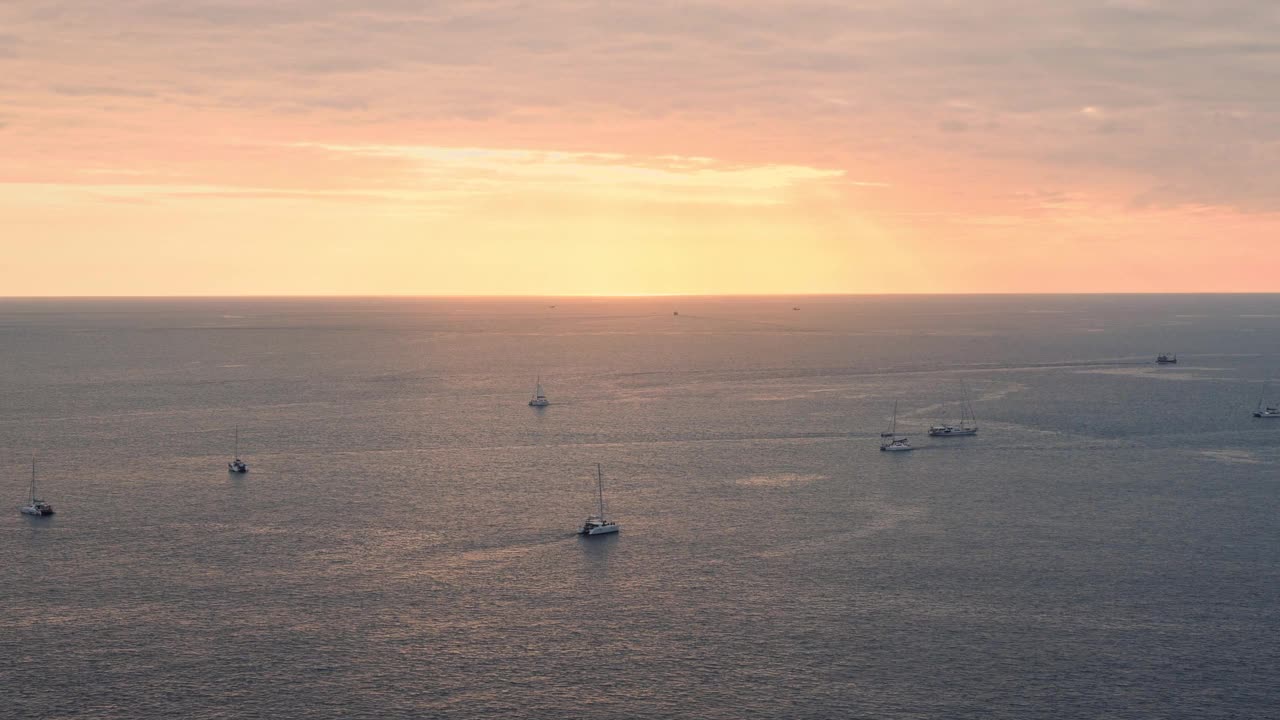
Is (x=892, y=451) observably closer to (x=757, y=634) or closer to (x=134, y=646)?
(x=757, y=634)

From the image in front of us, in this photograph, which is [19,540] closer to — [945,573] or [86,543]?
[86,543]

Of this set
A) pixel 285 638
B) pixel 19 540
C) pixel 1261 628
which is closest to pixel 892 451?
pixel 1261 628

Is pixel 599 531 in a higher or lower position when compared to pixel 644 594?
higher

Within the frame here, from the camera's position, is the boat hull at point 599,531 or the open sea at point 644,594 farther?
the boat hull at point 599,531

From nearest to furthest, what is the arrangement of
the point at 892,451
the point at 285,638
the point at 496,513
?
1. the point at 285,638
2. the point at 496,513
3. the point at 892,451

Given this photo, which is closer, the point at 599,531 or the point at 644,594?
the point at 644,594

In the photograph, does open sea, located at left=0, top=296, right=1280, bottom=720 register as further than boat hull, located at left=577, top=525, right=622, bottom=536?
No

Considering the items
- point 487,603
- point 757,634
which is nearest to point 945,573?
point 757,634

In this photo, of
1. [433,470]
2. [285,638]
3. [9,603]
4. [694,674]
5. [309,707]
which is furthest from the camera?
[433,470]

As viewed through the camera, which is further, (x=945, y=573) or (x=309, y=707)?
(x=945, y=573)
